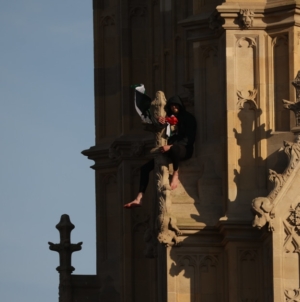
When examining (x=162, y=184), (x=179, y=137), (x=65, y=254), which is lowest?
(x=65, y=254)

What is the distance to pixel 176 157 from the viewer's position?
59.1m

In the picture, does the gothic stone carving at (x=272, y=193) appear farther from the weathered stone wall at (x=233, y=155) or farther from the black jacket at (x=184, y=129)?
the black jacket at (x=184, y=129)

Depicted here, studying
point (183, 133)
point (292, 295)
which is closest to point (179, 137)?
point (183, 133)

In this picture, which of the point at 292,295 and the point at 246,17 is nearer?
the point at 292,295

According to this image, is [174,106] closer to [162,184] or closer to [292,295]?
[162,184]

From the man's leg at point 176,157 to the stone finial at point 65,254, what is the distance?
32.3ft

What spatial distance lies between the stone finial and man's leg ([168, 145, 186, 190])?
9854mm

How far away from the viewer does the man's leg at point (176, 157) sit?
59.1 metres

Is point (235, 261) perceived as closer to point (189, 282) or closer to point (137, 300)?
point (189, 282)

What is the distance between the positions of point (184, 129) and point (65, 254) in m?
10.2

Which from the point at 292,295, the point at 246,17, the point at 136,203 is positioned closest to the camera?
the point at 292,295

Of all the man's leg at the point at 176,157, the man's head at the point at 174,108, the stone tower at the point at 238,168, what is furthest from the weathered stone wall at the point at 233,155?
the man's head at the point at 174,108

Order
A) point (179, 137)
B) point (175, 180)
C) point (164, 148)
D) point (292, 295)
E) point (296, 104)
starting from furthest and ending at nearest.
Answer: point (179, 137) → point (175, 180) → point (164, 148) → point (296, 104) → point (292, 295)

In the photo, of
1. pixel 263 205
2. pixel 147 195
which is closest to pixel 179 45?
pixel 147 195
